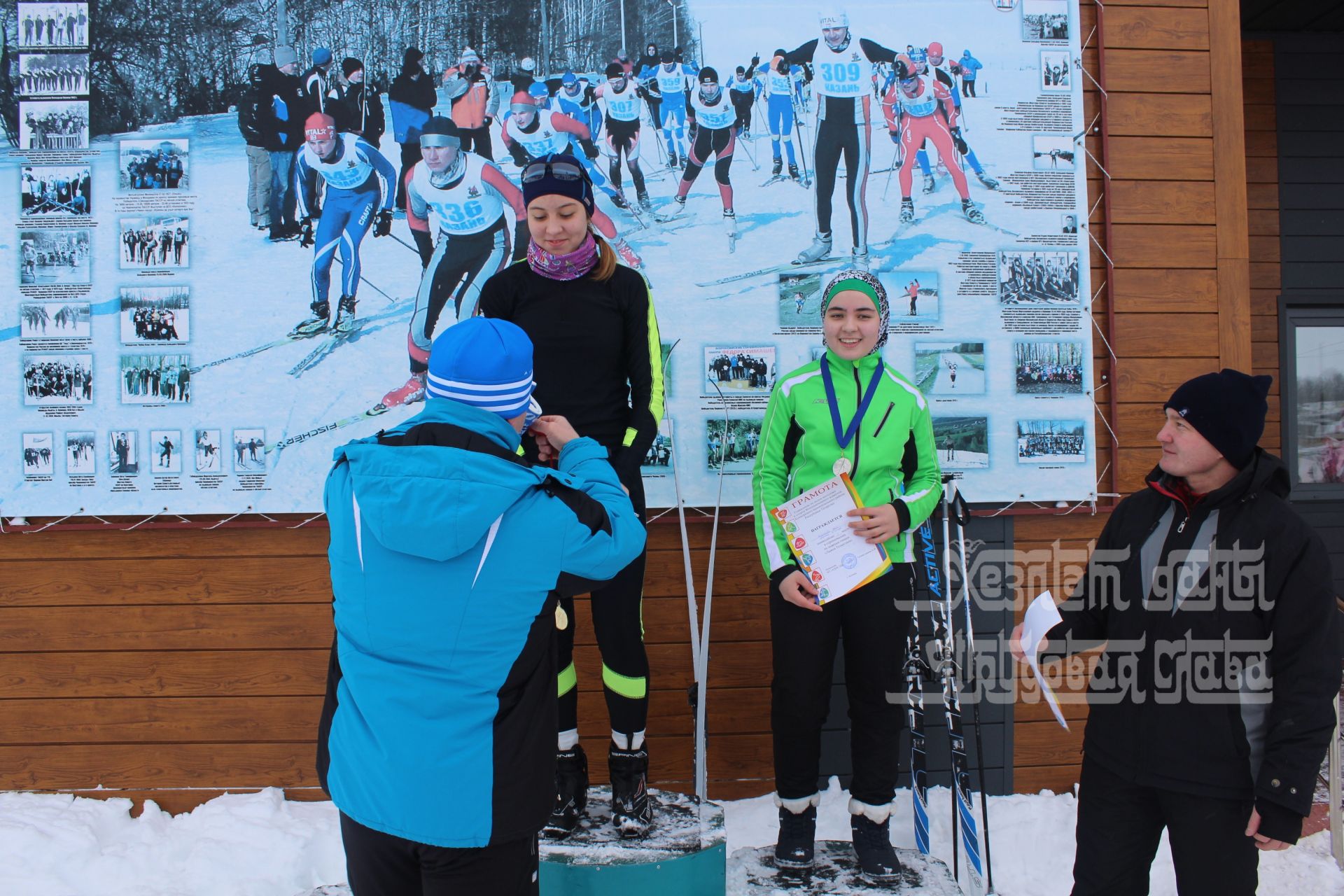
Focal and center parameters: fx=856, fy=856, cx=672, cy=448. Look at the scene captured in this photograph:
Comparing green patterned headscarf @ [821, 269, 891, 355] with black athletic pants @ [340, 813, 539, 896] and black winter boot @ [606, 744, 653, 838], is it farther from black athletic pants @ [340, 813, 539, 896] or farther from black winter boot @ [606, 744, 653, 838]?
black athletic pants @ [340, 813, 539, 896]

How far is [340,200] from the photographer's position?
3.14 meters

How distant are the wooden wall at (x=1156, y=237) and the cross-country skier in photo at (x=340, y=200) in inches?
106

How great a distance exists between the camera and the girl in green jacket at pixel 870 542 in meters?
2.37

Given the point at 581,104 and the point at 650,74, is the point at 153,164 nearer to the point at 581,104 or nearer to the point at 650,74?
the point at 581,104

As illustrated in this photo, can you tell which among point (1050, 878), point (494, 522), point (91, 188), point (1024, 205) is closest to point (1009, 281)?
point (1024, 205)

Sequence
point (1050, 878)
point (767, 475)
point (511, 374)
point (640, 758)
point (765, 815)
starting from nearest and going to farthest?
point (511, 374), point (640, 758), point (767, 475), point (1050, 878), point (765, 815)

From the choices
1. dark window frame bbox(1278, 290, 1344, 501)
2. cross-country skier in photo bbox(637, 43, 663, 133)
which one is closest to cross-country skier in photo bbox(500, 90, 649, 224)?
cross-country skier in photo bbox(637, 43, 663, 133)

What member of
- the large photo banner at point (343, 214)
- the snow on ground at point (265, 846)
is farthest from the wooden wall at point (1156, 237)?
the large photo banner at point (343, 214)

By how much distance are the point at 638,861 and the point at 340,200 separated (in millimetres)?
2463

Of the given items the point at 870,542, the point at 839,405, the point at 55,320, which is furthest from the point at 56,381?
the point at 870,542

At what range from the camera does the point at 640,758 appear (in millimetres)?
2375

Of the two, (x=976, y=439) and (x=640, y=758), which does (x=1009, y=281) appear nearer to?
(x=976, y=439)

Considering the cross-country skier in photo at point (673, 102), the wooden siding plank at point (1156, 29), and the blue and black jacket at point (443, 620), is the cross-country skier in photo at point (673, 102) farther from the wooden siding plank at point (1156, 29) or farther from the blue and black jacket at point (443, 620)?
the blue and black jacket at point (443, 620)

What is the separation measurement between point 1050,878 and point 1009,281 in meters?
2.09
